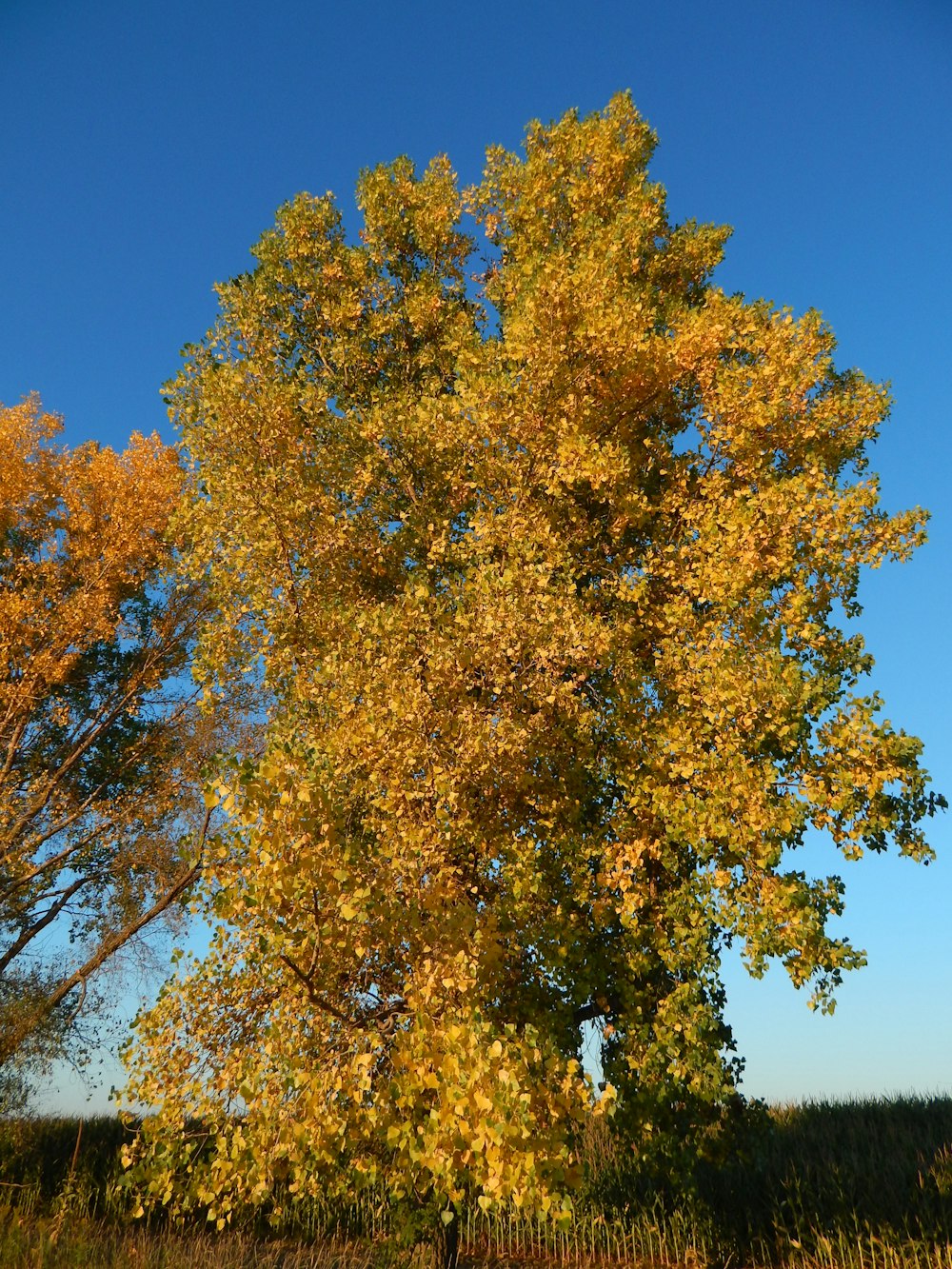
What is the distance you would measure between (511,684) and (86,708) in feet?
43.4

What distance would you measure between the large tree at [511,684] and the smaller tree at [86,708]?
556 cm

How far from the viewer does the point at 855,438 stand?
13008 mm

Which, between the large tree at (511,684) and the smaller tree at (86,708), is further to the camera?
the smaller tree at (86,708)

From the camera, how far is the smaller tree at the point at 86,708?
17.6 meters

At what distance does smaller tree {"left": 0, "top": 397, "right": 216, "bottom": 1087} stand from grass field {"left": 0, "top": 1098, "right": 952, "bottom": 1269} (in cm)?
410

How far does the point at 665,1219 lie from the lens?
12.9 m

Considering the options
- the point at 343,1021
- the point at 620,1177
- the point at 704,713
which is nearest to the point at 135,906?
the point at 620,1177

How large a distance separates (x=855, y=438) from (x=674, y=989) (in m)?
8.55

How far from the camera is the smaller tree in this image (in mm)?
17562

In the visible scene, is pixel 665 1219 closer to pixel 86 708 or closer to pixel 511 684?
pixel 511 684

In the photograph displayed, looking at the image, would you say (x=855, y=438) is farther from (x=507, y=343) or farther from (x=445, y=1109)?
(x=445, y=1109)

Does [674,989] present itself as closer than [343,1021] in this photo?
No

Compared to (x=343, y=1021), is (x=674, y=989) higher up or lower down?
higher up

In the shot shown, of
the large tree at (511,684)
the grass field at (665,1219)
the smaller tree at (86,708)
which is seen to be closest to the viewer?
the large tree at (511,684)
